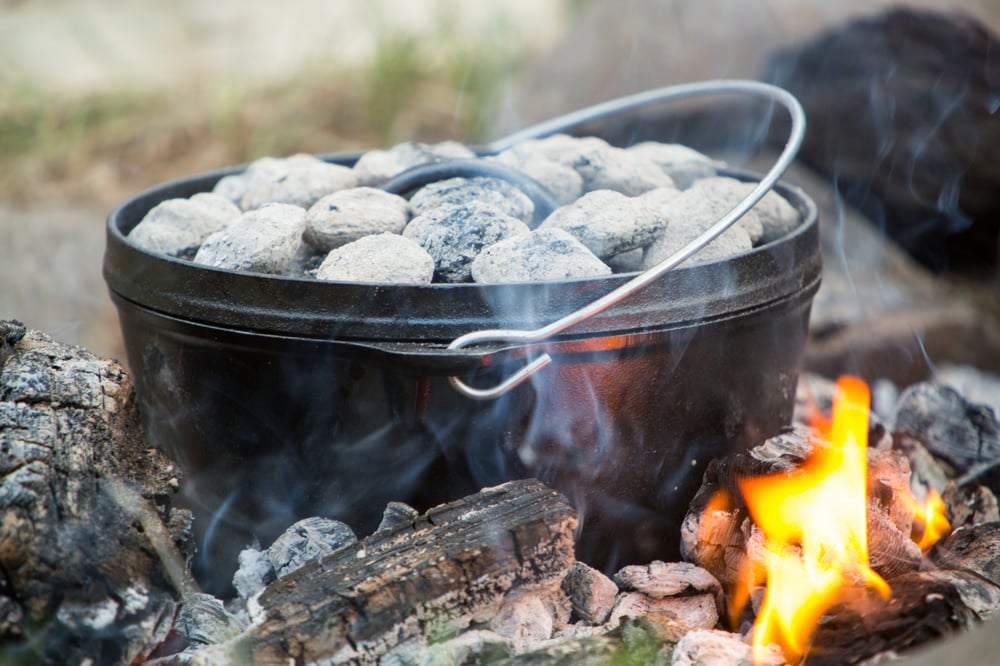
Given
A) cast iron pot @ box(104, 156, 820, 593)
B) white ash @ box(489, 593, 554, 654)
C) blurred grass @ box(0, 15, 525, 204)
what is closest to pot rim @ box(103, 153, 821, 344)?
cast iron pot @ box(104, 156, 820, 593)

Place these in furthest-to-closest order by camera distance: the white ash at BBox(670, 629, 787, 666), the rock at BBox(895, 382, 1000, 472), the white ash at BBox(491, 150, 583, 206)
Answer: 1. the rock at BBox(895, 382, 1000, 472)
2. the white ash at BBox(491, 150, 583, 206)
3. the white ash at BBox(670, 629, 787, 666)

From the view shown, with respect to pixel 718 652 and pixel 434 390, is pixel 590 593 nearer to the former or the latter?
pixel 718 652

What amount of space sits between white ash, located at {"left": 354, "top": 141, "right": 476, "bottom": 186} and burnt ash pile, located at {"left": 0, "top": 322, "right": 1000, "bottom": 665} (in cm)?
59

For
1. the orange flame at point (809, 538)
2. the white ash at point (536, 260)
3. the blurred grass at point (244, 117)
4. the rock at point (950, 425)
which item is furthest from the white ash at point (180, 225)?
the blurred grass at point (244, 117)

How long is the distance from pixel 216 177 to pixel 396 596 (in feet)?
3.58

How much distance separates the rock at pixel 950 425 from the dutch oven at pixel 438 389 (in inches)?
27.6

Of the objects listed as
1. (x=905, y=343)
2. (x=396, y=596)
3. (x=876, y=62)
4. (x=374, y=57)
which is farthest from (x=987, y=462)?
(x=374, y=57)

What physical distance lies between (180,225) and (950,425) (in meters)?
1.64

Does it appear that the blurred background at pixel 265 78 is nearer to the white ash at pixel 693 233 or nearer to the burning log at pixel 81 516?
the burning log at pixel 81 516

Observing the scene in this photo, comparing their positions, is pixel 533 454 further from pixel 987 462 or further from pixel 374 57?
pixel 374 57

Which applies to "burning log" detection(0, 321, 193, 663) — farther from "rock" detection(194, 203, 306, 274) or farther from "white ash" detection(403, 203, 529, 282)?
"white ash" detection(403, 203, 529, 282)

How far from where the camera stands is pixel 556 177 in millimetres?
1592

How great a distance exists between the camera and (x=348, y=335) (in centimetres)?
118

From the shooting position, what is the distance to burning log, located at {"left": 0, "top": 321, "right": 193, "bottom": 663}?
3.32 ft
